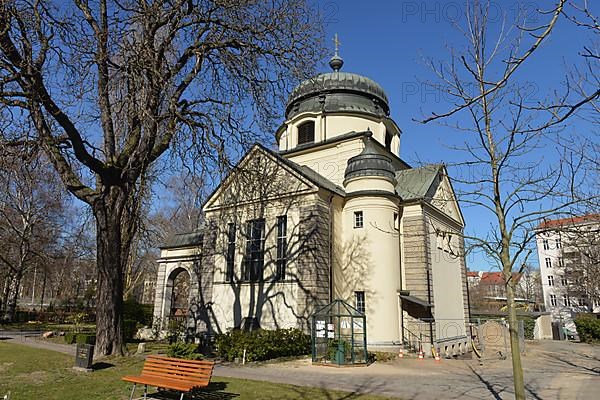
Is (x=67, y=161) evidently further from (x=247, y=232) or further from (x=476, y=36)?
(x=476, y=36)

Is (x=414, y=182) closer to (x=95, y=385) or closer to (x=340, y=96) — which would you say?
(x=340, y=96)

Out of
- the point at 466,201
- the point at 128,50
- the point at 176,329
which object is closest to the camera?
the point at 466,201

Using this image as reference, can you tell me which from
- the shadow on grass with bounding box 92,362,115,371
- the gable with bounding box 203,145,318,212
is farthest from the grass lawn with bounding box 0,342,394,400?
the gable with bounding box 203,145,318,212

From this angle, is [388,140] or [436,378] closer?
[436,378]

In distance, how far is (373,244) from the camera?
19281 mm

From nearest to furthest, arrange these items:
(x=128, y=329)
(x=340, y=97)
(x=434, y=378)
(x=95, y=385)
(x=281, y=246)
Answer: (x=95, y=385)
(x=434, y=378)
(x=281, y=246)
(x=128, y=329)
(x=340, y=97)

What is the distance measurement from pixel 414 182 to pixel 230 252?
1114 cm

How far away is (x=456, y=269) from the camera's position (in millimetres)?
24359

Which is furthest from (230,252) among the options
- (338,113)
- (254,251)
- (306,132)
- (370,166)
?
(338,113)

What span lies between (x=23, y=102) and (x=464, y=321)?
2390cm

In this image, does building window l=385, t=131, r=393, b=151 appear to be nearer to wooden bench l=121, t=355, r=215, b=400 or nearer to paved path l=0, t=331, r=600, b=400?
paved path l=0, t=331, r=600, b=400

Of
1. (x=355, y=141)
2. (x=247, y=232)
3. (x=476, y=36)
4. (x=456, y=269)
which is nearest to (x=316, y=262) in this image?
(x=247, y=232)

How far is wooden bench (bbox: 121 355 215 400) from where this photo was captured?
8002 millimetres

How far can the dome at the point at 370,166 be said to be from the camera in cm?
2014
